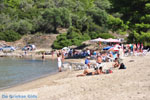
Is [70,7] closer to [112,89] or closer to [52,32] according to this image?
[52,32]

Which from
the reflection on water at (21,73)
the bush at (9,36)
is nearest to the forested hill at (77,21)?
the bush at (9,36)

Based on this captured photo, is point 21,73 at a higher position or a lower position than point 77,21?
lower

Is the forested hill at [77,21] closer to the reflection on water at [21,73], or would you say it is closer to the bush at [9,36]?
the bush at [9,36]

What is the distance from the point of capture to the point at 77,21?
56469 mm

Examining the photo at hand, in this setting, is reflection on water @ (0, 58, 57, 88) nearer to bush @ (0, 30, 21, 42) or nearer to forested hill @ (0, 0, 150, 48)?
forested hill @ (0, 0, 150, 48)

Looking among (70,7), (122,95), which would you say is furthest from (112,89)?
(70,7)

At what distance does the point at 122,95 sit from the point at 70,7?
242 ft

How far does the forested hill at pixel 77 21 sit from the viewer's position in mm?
31094

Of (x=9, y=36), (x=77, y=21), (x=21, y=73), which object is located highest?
(x=77, y=21)

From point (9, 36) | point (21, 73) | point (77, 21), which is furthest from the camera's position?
point (77, 21)

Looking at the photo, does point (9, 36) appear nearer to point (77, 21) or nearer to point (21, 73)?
point (77, 21)

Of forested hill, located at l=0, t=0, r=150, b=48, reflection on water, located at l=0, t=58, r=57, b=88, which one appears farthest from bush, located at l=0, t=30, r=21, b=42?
reflection on water, located at l=0, t=58, r=57, b=88

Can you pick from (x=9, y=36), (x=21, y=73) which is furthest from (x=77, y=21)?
(x=21, y=73)

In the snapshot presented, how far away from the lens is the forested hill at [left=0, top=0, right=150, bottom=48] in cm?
3109
